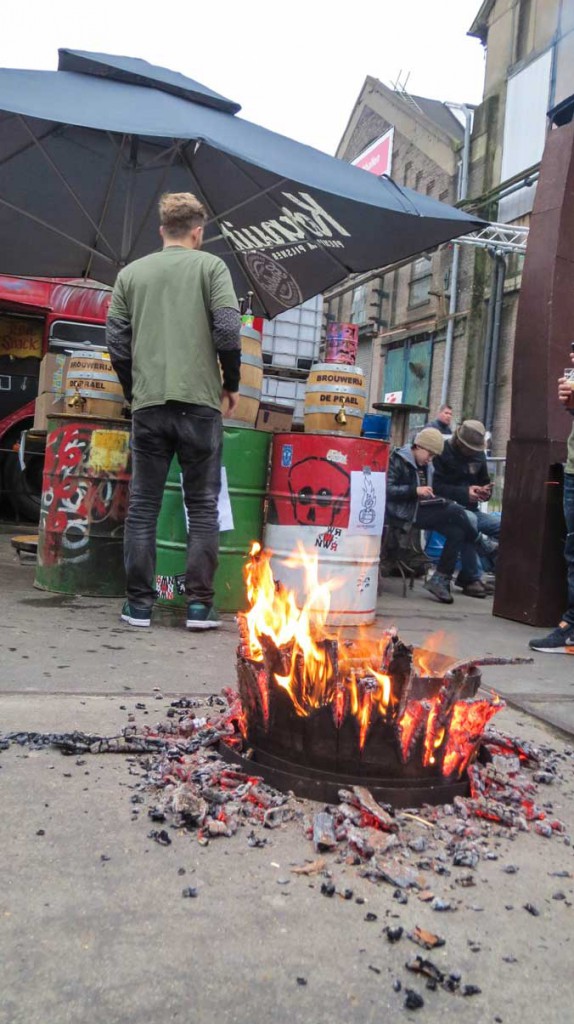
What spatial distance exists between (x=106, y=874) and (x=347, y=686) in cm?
75

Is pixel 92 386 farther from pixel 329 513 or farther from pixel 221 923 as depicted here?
pixel 221 923

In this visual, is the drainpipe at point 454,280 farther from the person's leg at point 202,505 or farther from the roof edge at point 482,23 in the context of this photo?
the person's leg at point 202,505

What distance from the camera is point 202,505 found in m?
4.20

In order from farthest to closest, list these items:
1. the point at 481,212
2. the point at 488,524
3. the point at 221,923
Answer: the point at 481,212 → the point at 488,524 → the point at 221,923

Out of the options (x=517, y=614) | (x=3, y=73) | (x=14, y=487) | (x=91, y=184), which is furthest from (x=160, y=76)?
(x=14, y=487)

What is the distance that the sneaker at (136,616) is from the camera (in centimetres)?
414

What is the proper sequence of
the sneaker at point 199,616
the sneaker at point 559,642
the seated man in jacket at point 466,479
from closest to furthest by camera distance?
the sneaker at point 199,616 < the sneaker at point 559,642 < the seated man in jacket at point 466,479

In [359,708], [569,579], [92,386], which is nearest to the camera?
[359,708]

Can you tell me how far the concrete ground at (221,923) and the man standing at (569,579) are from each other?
216 centimetres

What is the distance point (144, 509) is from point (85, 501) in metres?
0.79

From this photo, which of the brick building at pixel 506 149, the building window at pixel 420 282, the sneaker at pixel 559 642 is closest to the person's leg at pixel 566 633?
the sneaker at pixel 559 642

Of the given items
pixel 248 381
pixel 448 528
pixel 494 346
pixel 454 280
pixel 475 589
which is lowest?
pixel 475 589

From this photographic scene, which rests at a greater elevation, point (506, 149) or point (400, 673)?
point (506, 149)

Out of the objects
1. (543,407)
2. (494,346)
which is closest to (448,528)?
(543,407)
